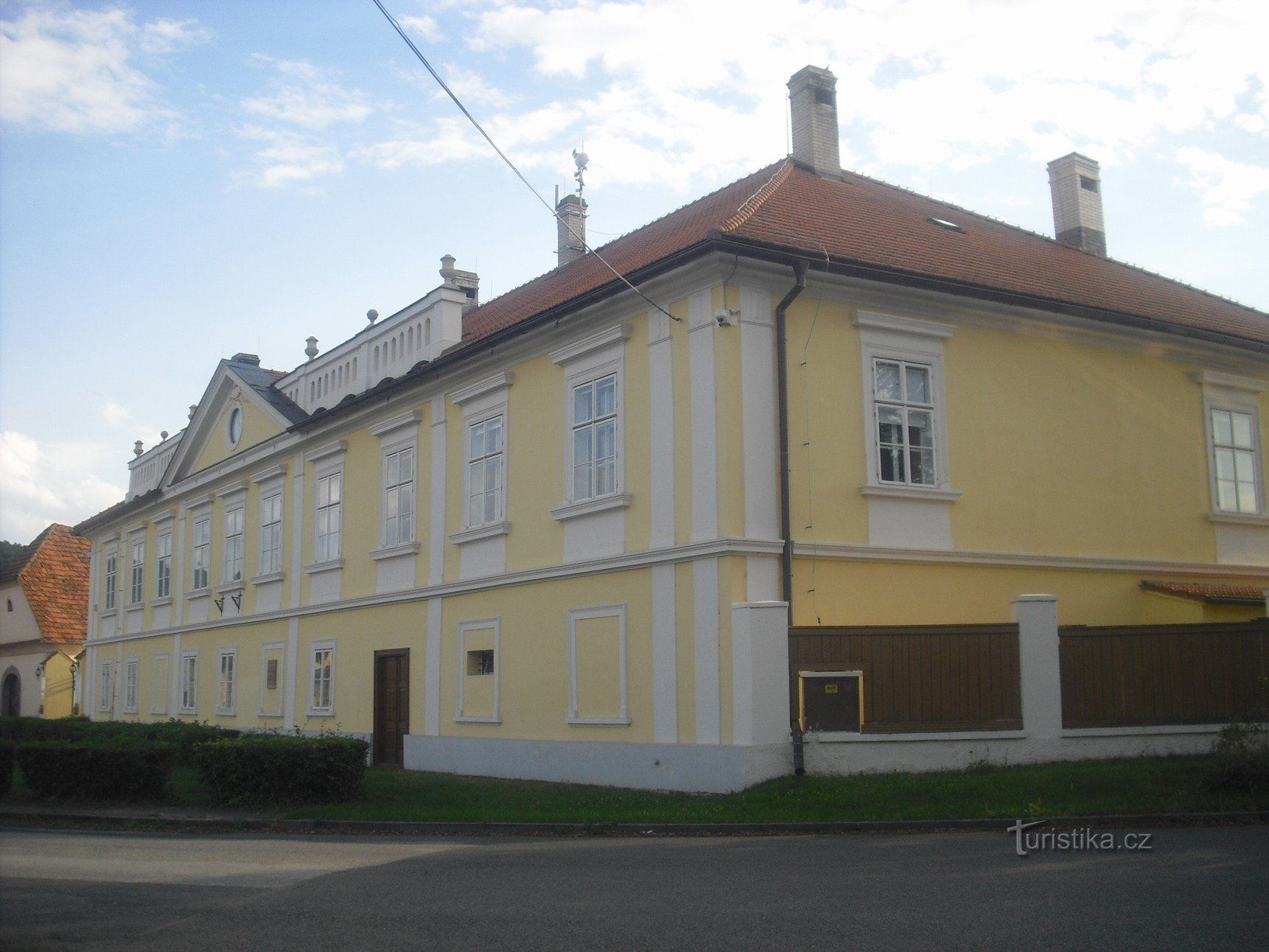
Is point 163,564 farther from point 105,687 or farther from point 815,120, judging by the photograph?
point 815,120

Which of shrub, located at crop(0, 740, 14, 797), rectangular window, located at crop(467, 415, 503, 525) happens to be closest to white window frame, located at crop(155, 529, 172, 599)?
rectangular window, located at crop(467, 415, 503, 525)

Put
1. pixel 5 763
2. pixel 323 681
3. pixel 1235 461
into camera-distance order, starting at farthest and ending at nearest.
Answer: pixel 323 681, pixel 1235 461, pixel 5 763

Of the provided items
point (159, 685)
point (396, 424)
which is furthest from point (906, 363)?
point (159, 685)

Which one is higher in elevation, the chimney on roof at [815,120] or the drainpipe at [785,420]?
the chimney on roof at [815,120]

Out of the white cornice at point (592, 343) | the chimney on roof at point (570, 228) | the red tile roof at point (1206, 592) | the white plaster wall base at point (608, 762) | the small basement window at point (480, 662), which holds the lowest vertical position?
the white plaster wall base at point (608, 762)

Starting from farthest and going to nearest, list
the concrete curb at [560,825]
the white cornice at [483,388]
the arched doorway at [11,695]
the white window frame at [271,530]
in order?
the arched doorway at [11,695]
the white window frame at [271,530]
the white cornice at [483,388]
the concrete curb at [560,825]

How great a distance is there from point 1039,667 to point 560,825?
6403mm

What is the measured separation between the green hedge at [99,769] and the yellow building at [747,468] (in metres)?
5.23

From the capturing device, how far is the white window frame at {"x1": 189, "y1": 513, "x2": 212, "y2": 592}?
32406mm

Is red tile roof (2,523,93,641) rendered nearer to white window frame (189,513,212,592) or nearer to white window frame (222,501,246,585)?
white window frame (189,513,212,592)

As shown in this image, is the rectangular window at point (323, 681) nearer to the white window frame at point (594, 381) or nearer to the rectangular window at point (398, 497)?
the rectangular window at point (398, 497)

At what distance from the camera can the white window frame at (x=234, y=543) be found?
30.5 m

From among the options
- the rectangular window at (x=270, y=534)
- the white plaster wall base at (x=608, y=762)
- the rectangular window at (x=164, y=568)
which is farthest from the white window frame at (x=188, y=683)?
the white plaster wall base at (x=608, y=762)

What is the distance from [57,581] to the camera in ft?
154
